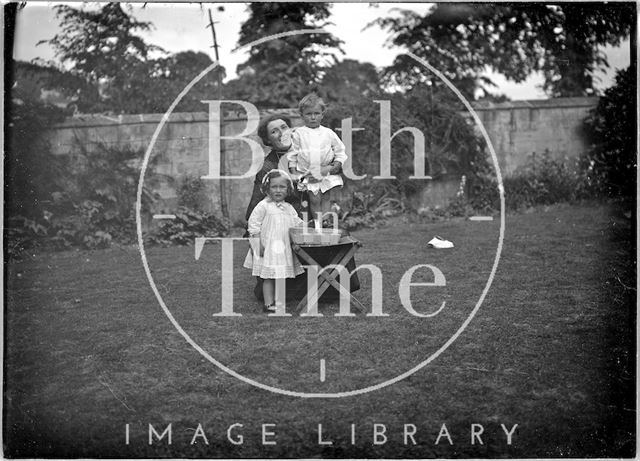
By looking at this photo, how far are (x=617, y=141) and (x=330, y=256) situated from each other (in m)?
2.94

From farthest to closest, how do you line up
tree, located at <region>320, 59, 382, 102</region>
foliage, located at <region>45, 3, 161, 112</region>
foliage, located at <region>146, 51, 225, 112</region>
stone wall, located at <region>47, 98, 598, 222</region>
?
tree, located at <region>320, 59, 382, 102</region>
foliage, located at <region>146, 51, 225, 112</region>
stone wall, located at <region>47, 98, 598, 222</region>
foliage, located at <region>45, 3, 161, 112</region>

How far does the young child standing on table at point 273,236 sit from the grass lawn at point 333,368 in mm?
304

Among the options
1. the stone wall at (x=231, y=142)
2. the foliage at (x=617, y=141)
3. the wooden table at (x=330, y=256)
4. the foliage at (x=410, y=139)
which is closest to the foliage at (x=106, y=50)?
the stone wall at (x=231, y=142)

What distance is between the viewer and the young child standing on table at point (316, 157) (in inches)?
165

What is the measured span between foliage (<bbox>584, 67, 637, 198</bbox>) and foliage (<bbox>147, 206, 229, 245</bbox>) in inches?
167

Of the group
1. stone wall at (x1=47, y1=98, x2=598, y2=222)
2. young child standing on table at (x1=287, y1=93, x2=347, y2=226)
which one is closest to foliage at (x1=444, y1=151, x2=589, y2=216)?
stone wall at (x1=47, y1=98, x2=598, y2=222)

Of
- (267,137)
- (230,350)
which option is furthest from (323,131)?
(230,350)

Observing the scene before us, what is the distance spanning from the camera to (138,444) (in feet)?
9.61

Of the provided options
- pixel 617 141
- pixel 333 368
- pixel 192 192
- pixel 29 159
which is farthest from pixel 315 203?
pixel 192 192

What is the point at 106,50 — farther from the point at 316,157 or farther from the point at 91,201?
the point at 316,157

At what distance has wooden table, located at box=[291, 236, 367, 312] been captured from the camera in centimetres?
425

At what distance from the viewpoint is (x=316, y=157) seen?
427 centimetres

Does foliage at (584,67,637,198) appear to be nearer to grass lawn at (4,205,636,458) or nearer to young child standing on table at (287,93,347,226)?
grass lawn at (4,205,636,458)

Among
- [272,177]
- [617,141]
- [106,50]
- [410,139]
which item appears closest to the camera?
[272,177]
